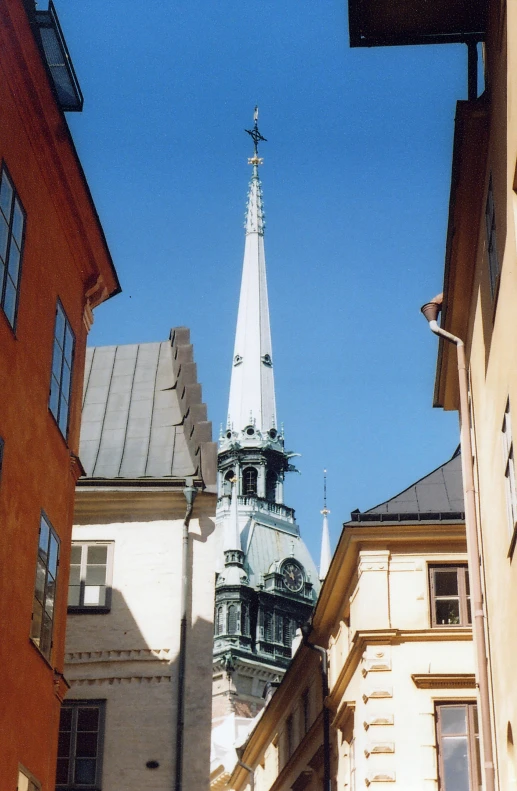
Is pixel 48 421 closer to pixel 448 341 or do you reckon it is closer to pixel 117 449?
pixel 448 341

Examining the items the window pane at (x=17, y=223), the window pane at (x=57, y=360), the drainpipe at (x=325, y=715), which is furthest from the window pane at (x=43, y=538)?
the drainpipe at (x=325, y=715)

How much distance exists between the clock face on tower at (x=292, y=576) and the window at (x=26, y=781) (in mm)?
106554

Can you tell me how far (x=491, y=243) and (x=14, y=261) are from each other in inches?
211

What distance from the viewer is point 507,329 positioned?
13062 millimetres

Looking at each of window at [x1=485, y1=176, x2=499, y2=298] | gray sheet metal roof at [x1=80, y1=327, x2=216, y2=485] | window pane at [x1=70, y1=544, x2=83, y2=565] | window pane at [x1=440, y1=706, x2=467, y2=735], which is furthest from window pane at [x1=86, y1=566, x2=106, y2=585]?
window at [x1=485, y1=176, x2=499, y2=298]

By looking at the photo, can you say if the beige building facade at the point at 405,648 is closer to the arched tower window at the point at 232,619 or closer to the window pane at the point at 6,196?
the window pane at the point at 6,196

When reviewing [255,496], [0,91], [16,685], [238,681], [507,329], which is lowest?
[16,685]

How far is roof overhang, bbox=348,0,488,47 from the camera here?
15.4m

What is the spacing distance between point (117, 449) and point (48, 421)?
861cm

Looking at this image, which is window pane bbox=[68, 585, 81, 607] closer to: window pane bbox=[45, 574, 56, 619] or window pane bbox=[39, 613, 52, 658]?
window pane bbox=[45, 574, 56, 619]

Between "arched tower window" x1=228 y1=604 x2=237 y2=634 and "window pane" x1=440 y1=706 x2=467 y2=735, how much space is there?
91.1m

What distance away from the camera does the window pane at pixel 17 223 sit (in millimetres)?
15359

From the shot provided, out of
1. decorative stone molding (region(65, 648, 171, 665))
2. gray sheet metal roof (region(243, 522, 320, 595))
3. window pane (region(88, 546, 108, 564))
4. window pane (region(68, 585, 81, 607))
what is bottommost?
decorative stone molding (region(65, 648, 171, 665))

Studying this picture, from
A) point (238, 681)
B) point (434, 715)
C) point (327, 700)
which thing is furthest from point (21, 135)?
point (238, 681)
